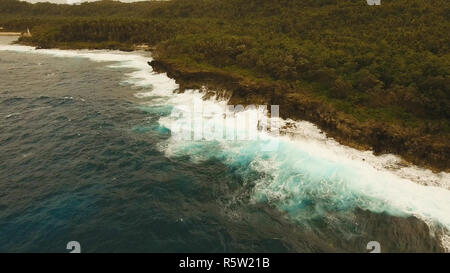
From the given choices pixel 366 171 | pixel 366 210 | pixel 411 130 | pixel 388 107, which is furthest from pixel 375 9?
pixel 366 210

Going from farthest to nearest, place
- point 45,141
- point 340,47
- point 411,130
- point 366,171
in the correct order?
point 340,47, point 45,141, point 411,130, point 366,171

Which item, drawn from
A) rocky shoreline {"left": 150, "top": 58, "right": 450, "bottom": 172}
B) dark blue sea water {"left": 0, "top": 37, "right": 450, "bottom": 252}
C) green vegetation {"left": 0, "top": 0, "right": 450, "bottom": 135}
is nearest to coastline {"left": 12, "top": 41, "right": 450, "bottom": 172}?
rocky shoreline {"left": 150, "top": 58, "right": 450, "bottom": 172}

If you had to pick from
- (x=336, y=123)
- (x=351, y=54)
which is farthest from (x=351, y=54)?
(x=336, y=123)

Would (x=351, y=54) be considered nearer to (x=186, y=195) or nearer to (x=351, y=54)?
(x=351, y=54)
